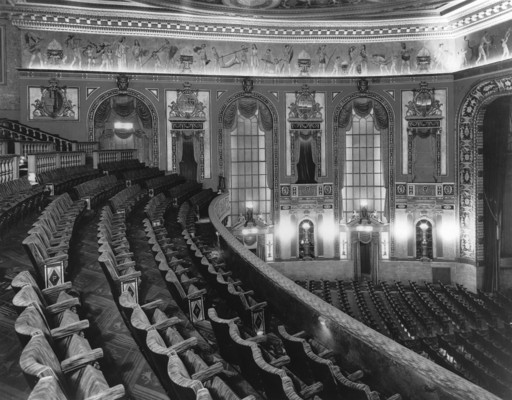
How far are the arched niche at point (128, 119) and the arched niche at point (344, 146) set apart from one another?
20.5 feet

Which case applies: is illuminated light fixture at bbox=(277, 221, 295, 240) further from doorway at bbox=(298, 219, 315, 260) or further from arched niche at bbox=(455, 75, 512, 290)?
arched niche at bbox=(455, 75, 512, 290)

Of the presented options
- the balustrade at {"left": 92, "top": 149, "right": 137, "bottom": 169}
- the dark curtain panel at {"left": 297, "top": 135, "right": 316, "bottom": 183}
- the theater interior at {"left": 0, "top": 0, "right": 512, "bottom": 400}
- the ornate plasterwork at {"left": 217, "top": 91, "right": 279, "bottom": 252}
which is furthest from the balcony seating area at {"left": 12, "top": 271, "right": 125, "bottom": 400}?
the dark curtain panel at {"left": 297, "top": 135, "right": 316, "bottom": 183}

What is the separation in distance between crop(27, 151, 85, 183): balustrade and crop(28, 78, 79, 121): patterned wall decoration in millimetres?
4365

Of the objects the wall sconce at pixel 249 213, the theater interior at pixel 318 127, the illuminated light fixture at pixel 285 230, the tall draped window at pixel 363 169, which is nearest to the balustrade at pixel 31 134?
the theater interior at pixel 318 127

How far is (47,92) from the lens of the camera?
1442cm

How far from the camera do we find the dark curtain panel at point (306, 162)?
16.6m

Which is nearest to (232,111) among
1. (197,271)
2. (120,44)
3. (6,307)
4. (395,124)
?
(120,44)

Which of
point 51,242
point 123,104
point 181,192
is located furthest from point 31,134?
point 51,242

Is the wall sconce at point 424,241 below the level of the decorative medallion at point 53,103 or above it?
below

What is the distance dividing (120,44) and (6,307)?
13.4 m

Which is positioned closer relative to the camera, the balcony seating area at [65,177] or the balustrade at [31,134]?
the balcony seating area at [65,177]

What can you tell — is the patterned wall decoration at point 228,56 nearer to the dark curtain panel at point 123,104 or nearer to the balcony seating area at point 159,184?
the dark curtain panel at point 123,104

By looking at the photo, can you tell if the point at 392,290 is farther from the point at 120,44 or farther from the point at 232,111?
the point at 120,44

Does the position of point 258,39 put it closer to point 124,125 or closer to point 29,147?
point 124,125
